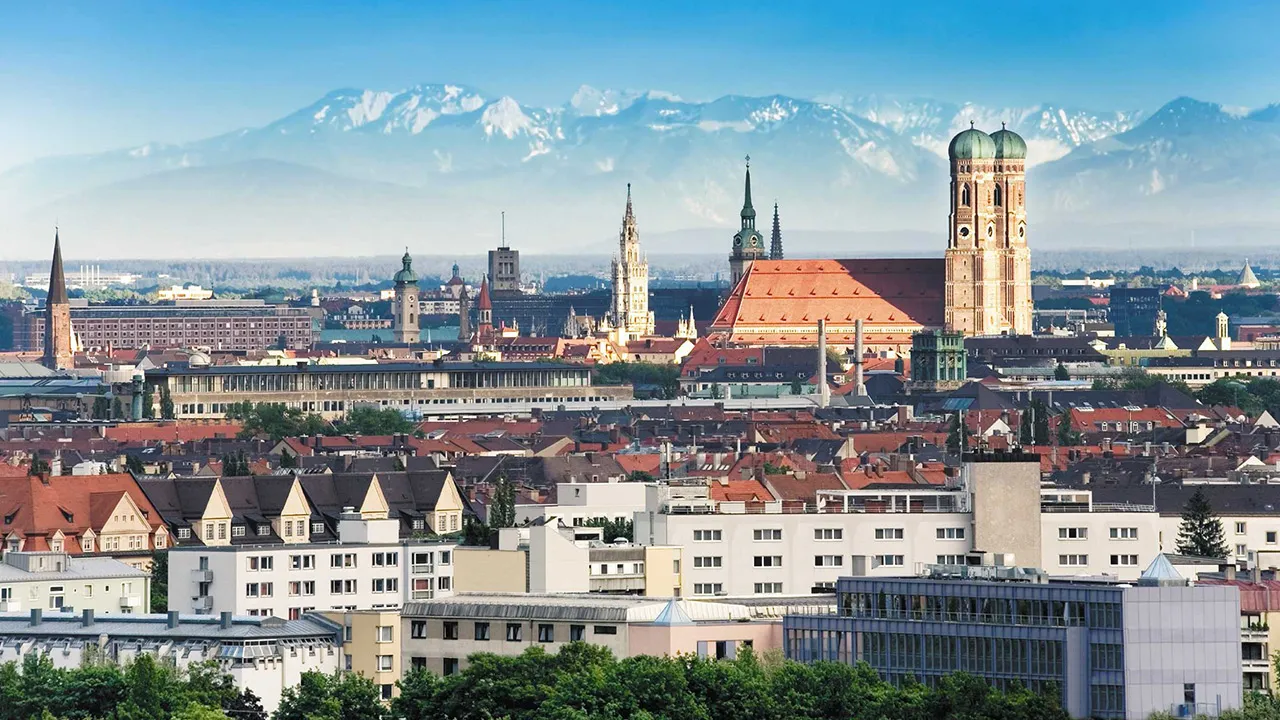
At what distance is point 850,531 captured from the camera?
242 ft

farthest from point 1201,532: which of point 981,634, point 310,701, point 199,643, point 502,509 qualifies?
point 310,701

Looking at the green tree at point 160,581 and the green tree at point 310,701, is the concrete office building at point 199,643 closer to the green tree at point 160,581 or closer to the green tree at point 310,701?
the green tree at point 310,701

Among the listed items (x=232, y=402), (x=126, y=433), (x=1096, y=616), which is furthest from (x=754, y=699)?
(x=232, y=402)

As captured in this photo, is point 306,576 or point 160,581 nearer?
point 306,576

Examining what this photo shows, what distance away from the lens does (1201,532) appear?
82.7 meters

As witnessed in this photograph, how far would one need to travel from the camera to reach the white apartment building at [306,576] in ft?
240

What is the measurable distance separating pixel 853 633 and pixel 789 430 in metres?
98.9

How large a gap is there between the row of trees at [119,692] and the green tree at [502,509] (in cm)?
2046

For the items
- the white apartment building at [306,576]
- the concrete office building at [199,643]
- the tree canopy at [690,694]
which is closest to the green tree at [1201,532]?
the white apartment building at [306,576]

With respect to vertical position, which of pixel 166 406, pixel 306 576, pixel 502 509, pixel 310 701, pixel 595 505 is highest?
pixel 166 406

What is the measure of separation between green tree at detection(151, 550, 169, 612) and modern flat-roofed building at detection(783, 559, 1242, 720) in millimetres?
19524

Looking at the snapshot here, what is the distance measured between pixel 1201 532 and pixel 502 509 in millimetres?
14082

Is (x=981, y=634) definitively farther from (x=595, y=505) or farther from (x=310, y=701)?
(x=595, y=505)

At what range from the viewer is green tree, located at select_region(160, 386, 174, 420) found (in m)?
180
